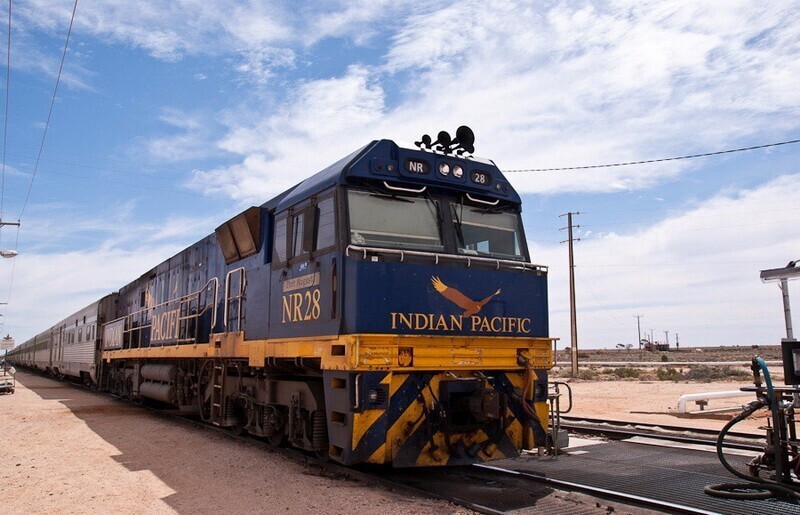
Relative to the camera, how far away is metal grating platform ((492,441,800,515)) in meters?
5.75

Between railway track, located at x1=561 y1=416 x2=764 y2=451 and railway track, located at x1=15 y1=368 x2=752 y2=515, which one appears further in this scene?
railway track, located at x1=561 y1=416 x2=764 y2=451

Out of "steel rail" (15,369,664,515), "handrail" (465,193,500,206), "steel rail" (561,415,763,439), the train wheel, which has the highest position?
"handrail" (465,193,500,206)

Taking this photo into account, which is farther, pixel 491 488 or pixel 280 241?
pixel 280 241

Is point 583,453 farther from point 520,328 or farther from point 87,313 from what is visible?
point 87,313

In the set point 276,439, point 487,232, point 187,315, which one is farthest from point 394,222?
point 187,315

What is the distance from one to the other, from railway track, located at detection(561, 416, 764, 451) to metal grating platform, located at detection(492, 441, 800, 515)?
81 cm

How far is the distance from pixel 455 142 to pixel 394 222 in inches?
58.2

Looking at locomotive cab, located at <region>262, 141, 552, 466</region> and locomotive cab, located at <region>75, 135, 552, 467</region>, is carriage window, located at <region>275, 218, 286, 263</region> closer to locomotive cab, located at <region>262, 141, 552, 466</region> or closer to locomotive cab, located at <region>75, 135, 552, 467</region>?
locomotive cab, located at <region>75, 135, 552, 467</region>

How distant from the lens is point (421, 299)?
6.58 m

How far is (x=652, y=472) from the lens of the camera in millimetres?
7277

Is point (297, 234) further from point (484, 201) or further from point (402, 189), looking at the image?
point (484, 201)

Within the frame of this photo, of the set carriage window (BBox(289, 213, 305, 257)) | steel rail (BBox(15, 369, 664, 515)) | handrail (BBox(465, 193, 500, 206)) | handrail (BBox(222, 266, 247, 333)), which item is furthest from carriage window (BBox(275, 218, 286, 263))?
steel rail (BBox(15, 369, 664, 515))

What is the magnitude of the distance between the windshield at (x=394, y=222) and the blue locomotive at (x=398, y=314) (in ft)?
0.05

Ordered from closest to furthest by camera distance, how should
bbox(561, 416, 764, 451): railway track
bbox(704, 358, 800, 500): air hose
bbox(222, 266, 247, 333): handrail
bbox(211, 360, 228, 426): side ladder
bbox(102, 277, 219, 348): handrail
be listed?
bbox(704, 358, 800, 500): air hose → bbox(222, 266, 247, 333): handrail → bbox(561, 416, 764, 451): railway track → bbox(211, 360, 228, 426): side ladder → bbox(102, 277, 219, 348): handrail
